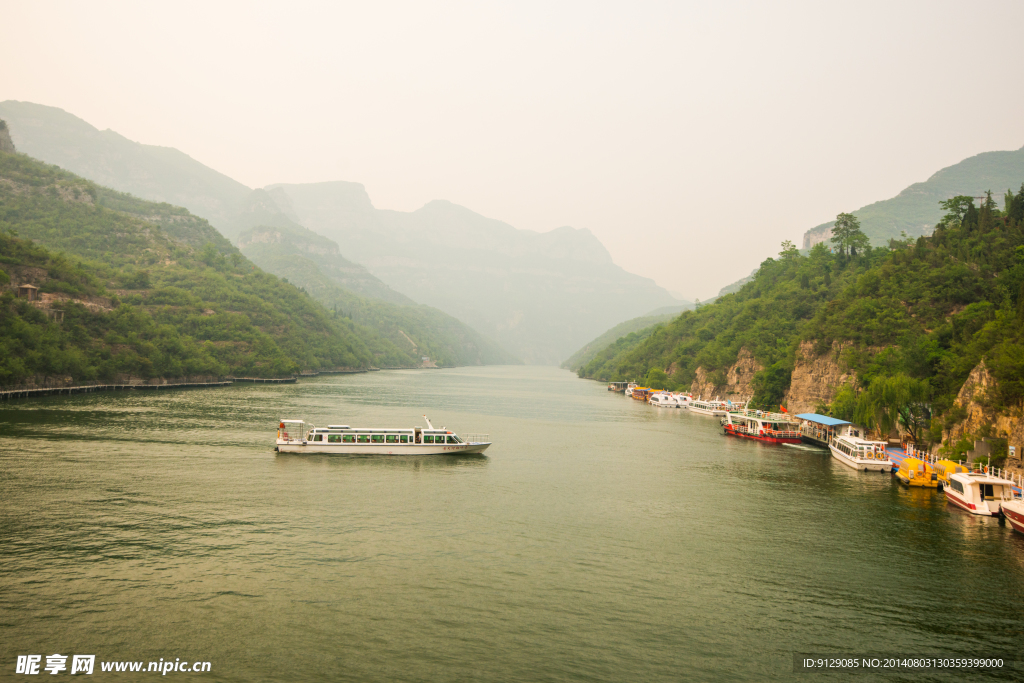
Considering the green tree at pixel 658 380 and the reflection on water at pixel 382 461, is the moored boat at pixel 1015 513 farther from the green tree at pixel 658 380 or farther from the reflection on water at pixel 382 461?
the green tree at pixel 658 380

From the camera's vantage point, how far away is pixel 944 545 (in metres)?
38.9

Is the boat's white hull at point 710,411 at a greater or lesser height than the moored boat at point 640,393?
lesser

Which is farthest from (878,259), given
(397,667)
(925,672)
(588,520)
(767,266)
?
(397,667)

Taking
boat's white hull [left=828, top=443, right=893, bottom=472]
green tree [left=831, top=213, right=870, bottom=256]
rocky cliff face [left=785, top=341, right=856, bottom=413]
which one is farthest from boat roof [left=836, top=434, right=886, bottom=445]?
green tree [left=831, top=213, right=870, bottom=256]

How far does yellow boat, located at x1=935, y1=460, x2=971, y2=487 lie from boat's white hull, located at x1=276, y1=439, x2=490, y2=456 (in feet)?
157

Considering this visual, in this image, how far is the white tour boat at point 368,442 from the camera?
6750 cm

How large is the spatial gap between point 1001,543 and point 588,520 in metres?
27.9

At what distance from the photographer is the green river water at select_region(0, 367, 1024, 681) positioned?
23438 mm

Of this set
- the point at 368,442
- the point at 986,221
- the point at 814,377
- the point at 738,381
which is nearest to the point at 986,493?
the point at 368,442

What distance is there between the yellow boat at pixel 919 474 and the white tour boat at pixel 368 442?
45089 mm

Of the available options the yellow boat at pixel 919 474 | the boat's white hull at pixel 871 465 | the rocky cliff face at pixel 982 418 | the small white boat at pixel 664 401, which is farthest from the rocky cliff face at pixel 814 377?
the yellow boat at pixel 919 474

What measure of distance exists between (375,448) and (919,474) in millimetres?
57854

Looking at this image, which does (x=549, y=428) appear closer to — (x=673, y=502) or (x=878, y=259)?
(x=673, y=502)

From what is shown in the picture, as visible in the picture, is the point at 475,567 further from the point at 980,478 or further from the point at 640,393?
the point at 640,393
